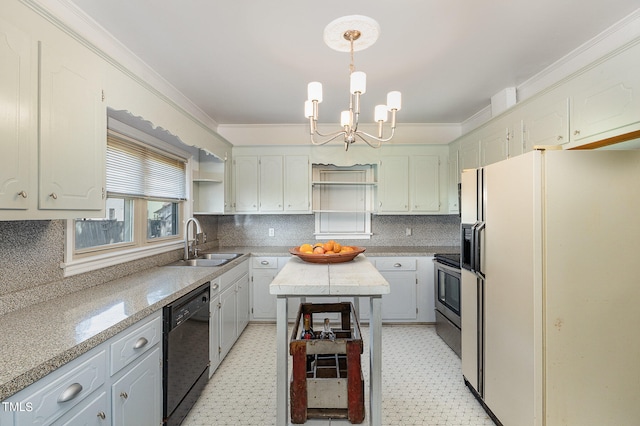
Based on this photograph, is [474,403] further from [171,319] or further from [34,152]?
[34,152]

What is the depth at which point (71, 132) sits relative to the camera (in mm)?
1380

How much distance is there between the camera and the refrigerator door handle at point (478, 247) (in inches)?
79.0

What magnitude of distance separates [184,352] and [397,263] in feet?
8.09

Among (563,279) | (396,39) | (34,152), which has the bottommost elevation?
(563,279)

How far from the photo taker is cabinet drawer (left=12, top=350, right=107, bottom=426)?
93 cm

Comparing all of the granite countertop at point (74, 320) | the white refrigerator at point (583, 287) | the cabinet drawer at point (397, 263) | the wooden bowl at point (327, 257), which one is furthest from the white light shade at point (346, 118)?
the cabinet drawer at point (397, 263)

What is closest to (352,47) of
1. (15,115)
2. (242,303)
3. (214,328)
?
(15,115)

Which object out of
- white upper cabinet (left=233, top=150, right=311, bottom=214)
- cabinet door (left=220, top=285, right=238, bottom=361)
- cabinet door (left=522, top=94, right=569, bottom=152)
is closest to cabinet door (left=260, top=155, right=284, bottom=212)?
white upper cabinet (left=233, top=150, right=311, bottom=214)

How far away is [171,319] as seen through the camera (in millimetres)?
1735

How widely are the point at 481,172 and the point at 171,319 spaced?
2.22m

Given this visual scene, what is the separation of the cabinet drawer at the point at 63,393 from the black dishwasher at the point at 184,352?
485 millimetres

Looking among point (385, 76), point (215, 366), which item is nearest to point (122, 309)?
point (215, 366)

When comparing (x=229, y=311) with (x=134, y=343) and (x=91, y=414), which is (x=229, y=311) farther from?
(x=91, y=414)

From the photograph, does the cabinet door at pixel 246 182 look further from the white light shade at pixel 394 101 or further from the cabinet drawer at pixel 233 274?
the white light shade at pixel 394 101
